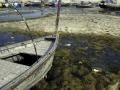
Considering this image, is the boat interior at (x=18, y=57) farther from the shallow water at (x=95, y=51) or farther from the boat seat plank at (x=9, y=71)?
the shallow water at (x=95, y=51)

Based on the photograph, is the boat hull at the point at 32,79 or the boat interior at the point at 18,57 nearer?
the boat hull at the point at 32,79

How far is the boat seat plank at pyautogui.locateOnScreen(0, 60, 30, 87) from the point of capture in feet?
40.6

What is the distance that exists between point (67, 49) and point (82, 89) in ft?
30.9

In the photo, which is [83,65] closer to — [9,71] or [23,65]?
[23,65]

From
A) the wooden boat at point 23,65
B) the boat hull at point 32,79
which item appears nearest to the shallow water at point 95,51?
the wooden boat at point 23,65

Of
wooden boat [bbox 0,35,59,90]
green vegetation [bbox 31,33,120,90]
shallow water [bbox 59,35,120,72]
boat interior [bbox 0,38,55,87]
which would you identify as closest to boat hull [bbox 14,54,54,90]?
wooden boat [bbox 0,35,59,90]

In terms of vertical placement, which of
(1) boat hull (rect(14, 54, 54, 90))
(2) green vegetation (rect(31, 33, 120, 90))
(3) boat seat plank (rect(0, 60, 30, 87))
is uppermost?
(3) boat seat plank (rect(0, 60, 30, 87))

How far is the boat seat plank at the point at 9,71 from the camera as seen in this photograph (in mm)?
12380

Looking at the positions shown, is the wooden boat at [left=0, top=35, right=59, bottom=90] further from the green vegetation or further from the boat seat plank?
the green vegetation

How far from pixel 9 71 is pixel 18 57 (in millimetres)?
3792

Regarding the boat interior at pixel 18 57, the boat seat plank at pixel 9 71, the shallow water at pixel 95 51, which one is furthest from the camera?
the shallow water at pixel 95 51

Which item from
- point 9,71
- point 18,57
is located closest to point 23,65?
point 9,71

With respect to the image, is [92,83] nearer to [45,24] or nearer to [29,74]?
[29,74]

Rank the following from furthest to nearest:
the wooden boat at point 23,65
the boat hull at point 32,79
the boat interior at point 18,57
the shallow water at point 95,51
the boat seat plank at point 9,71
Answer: the shallow water at point 95,51 < the boat interior at point 18,57 < the boat seat plank at point 9,71 < the boat hull at point 32,79 < the wooden boat at point 23,65
